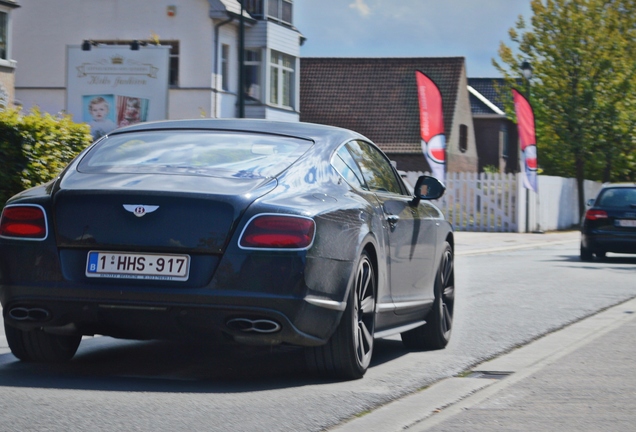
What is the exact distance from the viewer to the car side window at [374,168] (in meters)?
7.52

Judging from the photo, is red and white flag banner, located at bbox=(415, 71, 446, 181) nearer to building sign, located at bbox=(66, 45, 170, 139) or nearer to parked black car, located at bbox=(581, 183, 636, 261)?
parked black car, located at bbox=(581, 183, 636, 261)

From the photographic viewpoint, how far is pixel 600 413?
588 centimetres

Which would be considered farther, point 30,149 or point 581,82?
point 581,82

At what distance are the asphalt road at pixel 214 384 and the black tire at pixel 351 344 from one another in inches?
3.3

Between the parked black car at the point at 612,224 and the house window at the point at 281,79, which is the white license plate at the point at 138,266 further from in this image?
the house window at the point at 281,79

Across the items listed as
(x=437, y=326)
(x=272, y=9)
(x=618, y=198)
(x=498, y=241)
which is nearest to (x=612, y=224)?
(x=618, y=198)

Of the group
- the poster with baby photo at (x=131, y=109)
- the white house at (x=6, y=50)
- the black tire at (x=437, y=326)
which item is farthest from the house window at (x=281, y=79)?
the black tire at (x=437, y=326)

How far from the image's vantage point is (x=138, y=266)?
611 cm

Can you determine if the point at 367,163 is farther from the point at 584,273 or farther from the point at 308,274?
the point at 584,273

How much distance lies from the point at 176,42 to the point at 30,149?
21.9 m

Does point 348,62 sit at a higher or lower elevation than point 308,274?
higher

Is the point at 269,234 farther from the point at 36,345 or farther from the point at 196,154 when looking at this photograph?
the point at 36,345

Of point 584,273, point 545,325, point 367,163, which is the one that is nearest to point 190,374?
point 367,163

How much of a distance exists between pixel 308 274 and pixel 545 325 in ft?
15.3
